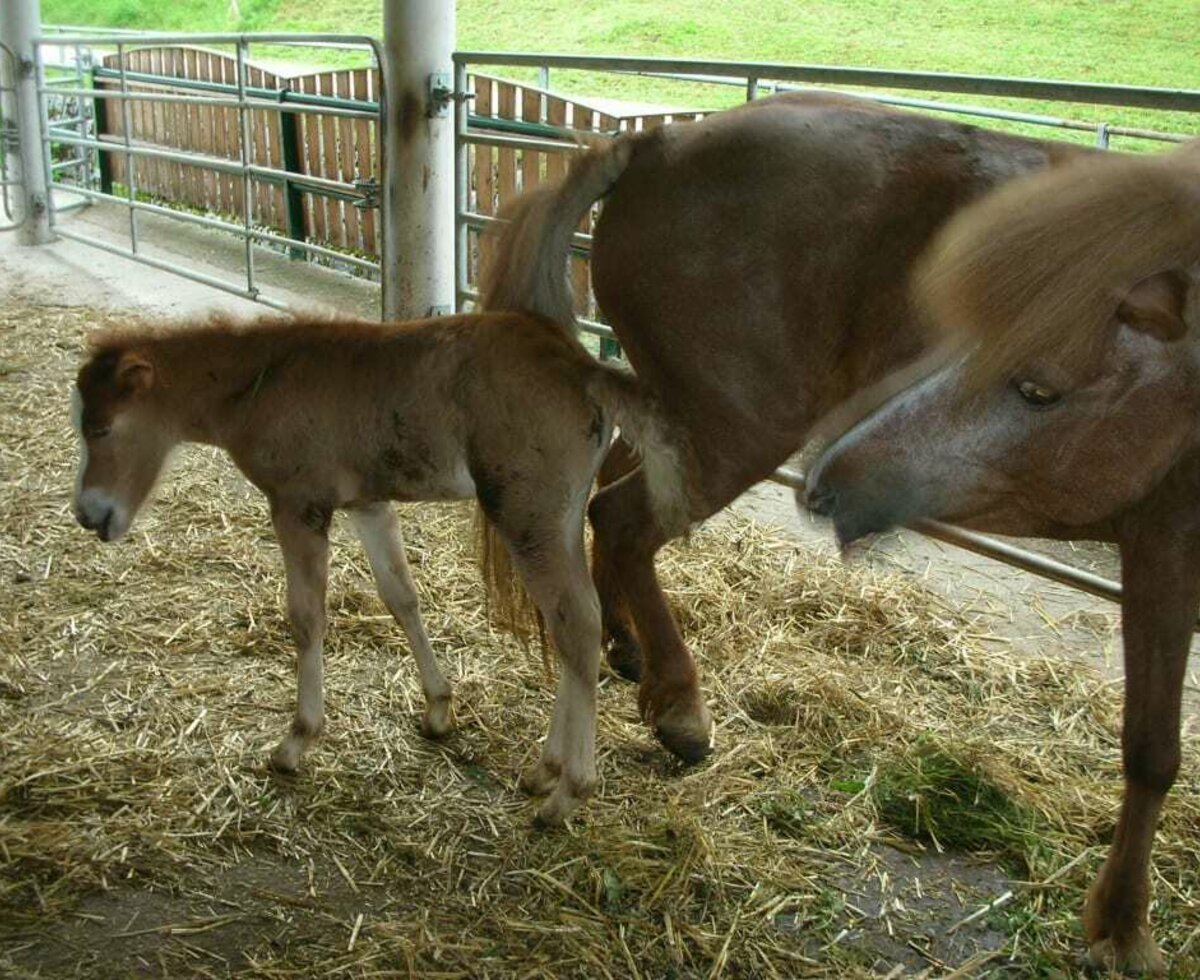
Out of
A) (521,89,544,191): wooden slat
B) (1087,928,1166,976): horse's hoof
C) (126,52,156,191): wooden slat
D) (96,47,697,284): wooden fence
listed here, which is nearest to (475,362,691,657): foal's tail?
(1087,928,1166,976): horse's hoof

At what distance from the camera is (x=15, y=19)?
802 cm

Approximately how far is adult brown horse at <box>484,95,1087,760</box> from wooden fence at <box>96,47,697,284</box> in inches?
66.0

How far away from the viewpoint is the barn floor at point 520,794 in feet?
7.19

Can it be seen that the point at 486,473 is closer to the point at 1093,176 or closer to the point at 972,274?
the point at 972,274

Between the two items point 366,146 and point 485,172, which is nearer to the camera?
point 485,172

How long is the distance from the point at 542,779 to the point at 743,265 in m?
1.28

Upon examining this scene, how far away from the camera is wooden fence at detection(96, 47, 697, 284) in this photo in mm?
5840

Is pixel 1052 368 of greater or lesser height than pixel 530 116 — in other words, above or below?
below

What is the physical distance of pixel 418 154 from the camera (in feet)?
16.0

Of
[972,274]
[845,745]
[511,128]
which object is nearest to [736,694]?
[845,745]

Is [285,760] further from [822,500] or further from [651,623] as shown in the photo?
[822,500]

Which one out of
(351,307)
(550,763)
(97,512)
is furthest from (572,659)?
(351,307)

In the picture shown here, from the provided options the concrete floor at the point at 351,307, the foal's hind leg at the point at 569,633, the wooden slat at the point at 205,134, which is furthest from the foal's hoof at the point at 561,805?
the wooden slat at the point at 205,134

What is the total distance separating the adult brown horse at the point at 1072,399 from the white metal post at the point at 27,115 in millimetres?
8013
